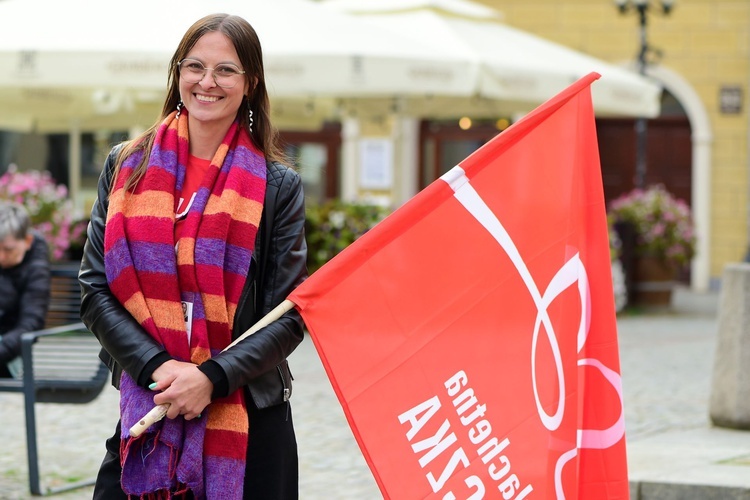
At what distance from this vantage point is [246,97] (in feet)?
10.1

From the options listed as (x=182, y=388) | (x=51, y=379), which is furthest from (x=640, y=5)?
(x=182, y=388)

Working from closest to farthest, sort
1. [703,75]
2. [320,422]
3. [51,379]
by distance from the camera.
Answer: [51,379] → [320,422] → [703,75]

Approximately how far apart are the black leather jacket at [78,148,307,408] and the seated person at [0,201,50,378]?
313 cm

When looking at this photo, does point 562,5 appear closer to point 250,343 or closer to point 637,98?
point 637,98

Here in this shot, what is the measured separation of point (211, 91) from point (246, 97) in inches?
5.2

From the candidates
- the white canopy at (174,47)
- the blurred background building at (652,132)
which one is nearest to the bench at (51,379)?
the white canopy at (174,47)

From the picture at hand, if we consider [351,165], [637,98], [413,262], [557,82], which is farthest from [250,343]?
[351,165]

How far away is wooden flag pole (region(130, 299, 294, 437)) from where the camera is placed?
2789mm

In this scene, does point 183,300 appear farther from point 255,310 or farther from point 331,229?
point 331,229

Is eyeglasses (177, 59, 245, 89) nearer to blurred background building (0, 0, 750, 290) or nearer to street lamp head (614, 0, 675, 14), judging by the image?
street lamp head (614, 0, 675, 14)

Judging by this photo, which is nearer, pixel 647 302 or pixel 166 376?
pixel 166 376

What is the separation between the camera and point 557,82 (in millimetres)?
12539

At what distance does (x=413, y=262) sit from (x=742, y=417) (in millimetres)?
4205

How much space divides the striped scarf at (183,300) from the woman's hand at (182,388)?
0.06 m
